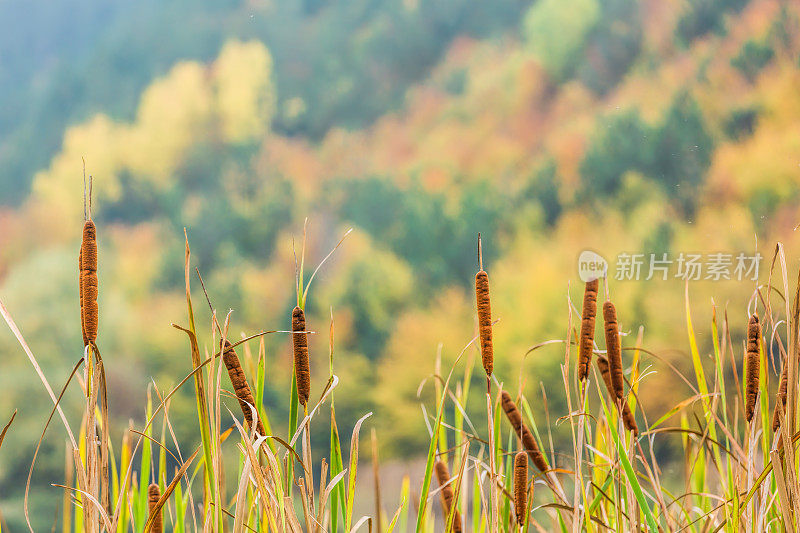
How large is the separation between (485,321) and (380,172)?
137 cm

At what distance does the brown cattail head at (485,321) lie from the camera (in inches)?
10.0

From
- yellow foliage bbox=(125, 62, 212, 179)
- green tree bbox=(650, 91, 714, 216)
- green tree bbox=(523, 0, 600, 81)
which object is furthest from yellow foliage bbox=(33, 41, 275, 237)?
green tree bbox=(650, 91, 714, 216)

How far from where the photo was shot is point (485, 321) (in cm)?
26

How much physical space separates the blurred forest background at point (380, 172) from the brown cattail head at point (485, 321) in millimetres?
1298

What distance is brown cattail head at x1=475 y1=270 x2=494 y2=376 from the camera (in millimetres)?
254

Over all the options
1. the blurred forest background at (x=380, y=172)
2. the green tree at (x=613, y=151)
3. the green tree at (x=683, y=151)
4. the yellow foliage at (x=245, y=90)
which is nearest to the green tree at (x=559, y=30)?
the blurred forest background at (x=380, y=172)

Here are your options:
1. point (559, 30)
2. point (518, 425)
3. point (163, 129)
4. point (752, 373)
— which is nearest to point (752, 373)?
point (752, 373)

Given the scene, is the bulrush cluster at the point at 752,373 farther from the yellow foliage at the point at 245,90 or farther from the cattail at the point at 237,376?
the yellow foliage at the point at 245,90

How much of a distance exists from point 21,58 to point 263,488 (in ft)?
6.20

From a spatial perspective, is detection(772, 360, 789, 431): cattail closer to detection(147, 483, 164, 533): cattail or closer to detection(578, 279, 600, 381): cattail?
detection(578, 279, 600, 381): cattail

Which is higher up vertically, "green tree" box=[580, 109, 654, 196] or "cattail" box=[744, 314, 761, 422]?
"green tree" box=[580, 109, 654, 196]

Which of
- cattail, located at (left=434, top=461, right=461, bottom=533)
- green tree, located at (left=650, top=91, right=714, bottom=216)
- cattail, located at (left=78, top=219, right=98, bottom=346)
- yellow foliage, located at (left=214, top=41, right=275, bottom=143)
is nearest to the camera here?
cattail, located at (left=78, top=219, right=98, bottom=346)

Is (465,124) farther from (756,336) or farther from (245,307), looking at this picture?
(756,336)

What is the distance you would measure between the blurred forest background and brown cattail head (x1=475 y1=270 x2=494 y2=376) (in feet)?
4.26
